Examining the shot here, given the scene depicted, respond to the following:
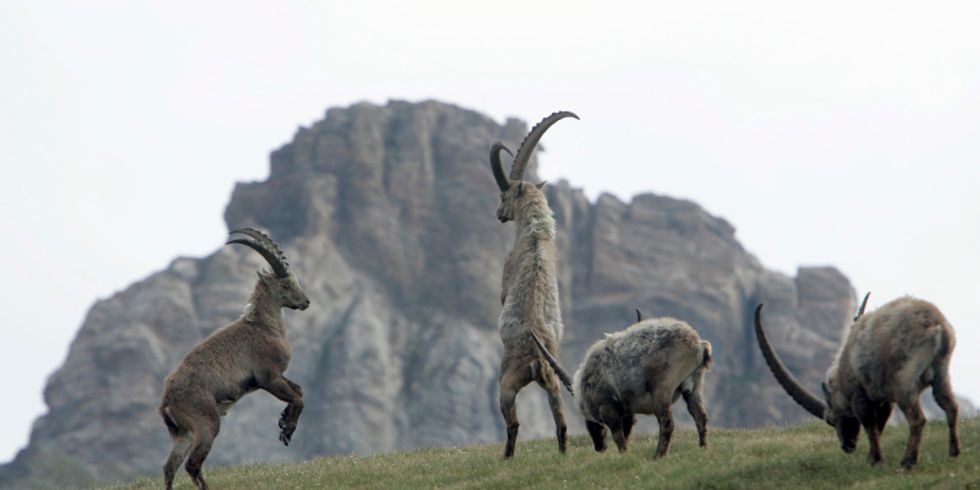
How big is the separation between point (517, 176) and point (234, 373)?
242 inches

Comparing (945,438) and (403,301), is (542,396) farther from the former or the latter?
(945,438)

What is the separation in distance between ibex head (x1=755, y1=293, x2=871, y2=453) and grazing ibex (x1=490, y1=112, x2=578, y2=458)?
3.59 meters

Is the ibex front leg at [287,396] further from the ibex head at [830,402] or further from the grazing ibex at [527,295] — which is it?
the ibex head at [830,402]

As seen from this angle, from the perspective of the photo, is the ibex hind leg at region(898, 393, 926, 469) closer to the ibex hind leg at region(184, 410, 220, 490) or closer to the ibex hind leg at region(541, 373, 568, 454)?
the ibex hind leg at region(541, 373, 568, 454)

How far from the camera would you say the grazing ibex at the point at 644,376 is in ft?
57.5

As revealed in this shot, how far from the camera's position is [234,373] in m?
19.5

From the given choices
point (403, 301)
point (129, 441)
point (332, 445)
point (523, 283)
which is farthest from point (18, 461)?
point (523, 283)

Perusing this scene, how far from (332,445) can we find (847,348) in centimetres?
15444

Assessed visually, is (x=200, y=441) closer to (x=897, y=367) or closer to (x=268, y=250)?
(x=268, y=250)

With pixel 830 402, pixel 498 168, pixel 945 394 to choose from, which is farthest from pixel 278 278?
pixel 945 394

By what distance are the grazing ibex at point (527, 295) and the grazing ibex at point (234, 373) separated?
10.5 ft

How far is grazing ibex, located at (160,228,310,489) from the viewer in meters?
18.8

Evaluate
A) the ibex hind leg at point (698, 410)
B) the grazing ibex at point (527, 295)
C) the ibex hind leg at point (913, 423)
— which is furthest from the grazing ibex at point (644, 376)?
the ibex hind leg at point (913, 423)

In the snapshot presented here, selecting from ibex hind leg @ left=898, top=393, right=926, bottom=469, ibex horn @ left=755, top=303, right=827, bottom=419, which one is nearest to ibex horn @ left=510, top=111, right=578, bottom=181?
ibex horn @ left=755, top=303, right=827, bottom=419
